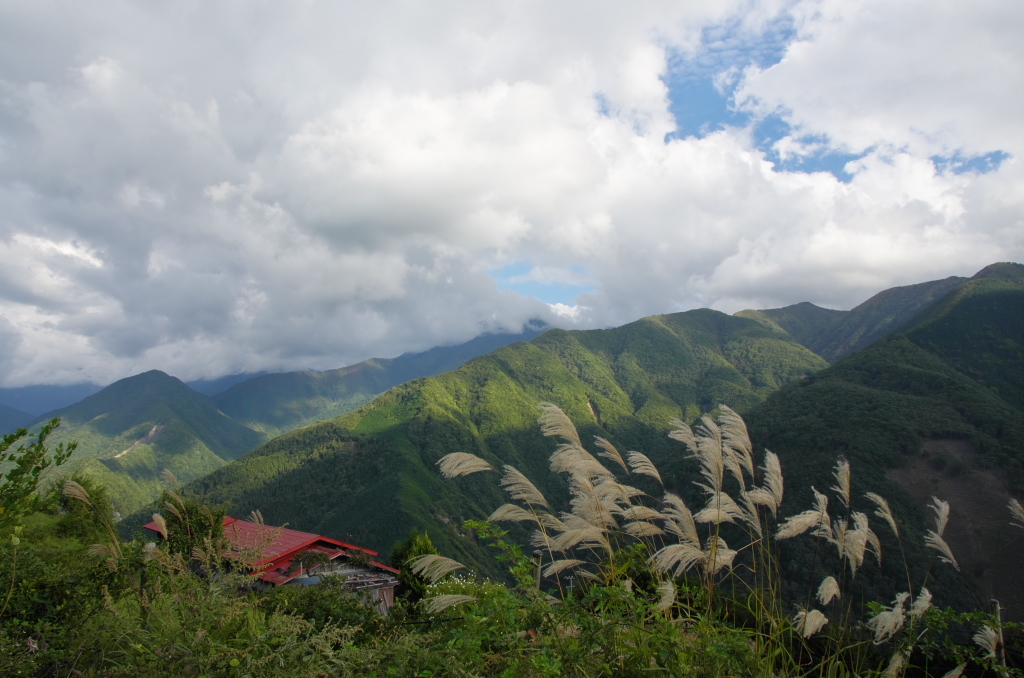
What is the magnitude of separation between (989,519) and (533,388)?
Answer: 422 ft

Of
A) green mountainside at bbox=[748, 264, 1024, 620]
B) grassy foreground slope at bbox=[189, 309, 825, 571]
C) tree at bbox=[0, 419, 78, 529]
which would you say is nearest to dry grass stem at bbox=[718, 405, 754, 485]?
tree at bbox=[0, 419, 78, 529]

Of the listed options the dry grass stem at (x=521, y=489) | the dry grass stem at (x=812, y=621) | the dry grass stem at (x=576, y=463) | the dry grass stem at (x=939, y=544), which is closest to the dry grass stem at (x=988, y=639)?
the dry grass stem at (x=939, y=544)

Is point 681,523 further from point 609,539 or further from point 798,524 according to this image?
point 798,524

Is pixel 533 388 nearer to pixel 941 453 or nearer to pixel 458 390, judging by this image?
pixel 458 390

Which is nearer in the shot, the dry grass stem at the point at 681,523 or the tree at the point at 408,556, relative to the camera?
the dry grass stem at the point at 681,523

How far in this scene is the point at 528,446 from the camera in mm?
118125

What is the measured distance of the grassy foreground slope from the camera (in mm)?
83219

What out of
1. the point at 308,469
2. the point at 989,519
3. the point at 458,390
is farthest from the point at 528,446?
the point at 989,519

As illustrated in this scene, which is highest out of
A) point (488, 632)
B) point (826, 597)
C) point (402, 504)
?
point (488, 632)

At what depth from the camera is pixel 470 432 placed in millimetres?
123062

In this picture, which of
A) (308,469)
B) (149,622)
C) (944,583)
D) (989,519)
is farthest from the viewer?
(308,469)

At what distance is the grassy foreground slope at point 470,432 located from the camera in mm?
83219

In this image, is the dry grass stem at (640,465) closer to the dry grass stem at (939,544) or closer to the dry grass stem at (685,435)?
the dry grass stem at (685,435)

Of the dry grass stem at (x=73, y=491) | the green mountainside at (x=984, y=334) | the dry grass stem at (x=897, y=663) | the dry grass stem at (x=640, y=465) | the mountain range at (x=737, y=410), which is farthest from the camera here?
the green mountainside at (x=984, y=334)
